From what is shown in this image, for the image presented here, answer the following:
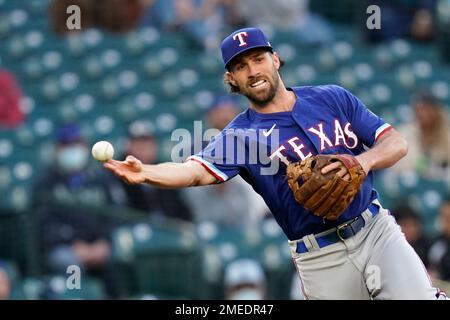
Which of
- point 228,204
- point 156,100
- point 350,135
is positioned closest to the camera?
point 350,135

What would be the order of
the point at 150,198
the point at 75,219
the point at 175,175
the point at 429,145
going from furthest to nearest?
the point at 429,145
the point at 150,198
the point at 75,219
the point at 175,175

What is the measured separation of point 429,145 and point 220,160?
188 inches

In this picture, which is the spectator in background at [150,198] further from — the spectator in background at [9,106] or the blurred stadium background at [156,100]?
the spectator in background at [9,106]

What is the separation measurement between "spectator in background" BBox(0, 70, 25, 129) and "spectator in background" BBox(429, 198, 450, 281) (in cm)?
387

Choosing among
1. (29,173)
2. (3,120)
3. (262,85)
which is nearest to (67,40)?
(3,120)

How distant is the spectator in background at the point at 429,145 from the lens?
977cm

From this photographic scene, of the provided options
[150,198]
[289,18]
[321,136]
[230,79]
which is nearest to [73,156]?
[150,198]

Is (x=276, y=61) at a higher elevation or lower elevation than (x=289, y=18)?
lower

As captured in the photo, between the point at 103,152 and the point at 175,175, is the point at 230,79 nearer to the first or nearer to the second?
the point at 175,175

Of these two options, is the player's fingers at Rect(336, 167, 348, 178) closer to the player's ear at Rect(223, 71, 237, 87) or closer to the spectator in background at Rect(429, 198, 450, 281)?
the player's ear at Rect(223, 71, 237, 87)

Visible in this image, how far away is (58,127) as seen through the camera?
10273 millimetres

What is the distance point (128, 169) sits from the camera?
4832 mm

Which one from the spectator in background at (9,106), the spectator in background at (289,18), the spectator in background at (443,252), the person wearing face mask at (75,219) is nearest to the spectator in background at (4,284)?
the person wearing face mask at (75,219)
